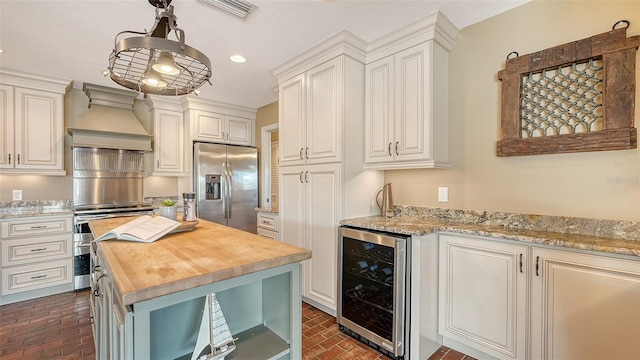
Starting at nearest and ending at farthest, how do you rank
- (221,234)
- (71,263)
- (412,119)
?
(221,234)
(412,119)
(71,263)

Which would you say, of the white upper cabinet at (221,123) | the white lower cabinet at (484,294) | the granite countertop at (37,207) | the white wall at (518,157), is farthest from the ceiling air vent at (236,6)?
the granite countertop at (37,207)

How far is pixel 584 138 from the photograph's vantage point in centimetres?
176

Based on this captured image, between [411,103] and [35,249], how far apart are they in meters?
4.17

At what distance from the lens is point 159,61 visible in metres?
1.47

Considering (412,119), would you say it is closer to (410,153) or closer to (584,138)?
(410,153)

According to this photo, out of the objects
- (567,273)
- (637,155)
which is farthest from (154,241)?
(637,155)

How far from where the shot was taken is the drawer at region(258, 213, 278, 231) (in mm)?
3168

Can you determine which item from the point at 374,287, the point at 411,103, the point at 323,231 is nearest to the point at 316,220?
the point at 323,231

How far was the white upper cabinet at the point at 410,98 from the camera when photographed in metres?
2.17

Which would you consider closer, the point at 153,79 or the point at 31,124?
the point at 153,79

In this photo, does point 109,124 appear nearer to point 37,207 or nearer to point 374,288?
point 37,207

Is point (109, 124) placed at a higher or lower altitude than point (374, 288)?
higher

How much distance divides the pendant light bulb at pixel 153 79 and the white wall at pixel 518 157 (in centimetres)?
212

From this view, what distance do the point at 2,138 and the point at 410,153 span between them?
4.31 meters
